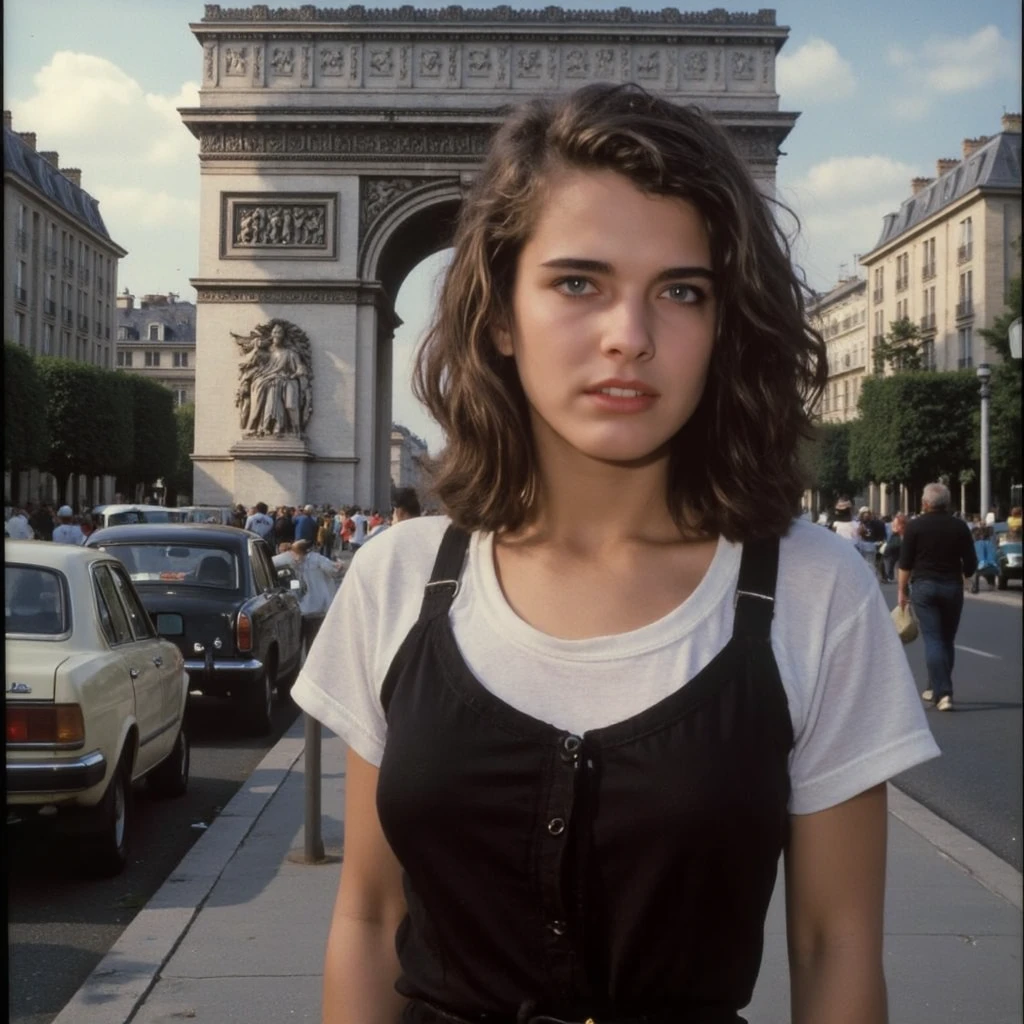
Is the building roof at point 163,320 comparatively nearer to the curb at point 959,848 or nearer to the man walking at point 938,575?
the man walking at point 938,575

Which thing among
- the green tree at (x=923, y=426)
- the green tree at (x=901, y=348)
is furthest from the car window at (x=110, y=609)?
the green tree at (x=901, y=348)

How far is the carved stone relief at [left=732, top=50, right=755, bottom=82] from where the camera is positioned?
36312 millimetres

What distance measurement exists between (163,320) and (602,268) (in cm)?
10610

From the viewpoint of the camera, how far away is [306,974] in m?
5.08

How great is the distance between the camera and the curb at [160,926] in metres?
4.81

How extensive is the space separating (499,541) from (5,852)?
2.11 feet

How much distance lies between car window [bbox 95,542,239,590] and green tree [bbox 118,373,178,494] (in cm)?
5937

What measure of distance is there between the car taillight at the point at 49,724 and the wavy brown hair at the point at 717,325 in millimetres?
4656

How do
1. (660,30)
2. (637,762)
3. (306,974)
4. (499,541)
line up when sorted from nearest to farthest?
(637,762) → (499,541) → (306,974) → (660,30)

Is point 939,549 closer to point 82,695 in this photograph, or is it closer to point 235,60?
point 82,695

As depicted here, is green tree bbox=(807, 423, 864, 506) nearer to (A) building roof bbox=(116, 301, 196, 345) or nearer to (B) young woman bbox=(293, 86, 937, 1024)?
(A) building roof bbox=(116, 301, 196, 345)

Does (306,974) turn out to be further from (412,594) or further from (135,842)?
(412,594)

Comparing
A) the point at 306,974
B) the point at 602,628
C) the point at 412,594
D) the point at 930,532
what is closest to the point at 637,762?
the point at 602,628

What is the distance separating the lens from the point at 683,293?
1.76m
